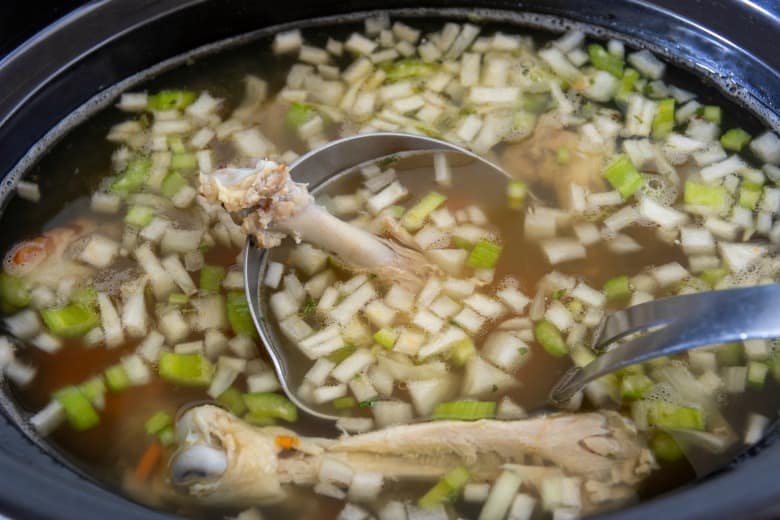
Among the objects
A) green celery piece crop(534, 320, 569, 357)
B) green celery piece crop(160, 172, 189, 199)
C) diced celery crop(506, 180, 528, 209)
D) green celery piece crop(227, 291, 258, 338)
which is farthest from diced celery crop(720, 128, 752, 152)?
green celery piece crop(160, 172, 189, 199)

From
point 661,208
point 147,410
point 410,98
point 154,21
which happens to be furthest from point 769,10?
point 147,410

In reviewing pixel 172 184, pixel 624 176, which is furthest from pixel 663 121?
pixel 172 184

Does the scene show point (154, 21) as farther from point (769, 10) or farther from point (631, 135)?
point (769, 10)

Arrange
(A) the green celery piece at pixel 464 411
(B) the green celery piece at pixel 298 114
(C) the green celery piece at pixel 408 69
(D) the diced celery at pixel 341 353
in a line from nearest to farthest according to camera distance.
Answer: (A) the green celery piece at pixel 464 411 → (D) the diced celery at pixel 341 353 → (B) the green celery piece at pixel 298 114 → (C) the green celery piece at pixel 408 69

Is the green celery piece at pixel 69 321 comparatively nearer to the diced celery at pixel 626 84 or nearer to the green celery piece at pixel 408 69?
the green celery piece at pixel 408 69

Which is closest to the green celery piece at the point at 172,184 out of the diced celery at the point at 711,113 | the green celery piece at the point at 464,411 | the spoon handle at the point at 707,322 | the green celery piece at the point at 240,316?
the green celery piece at the point at 240,316

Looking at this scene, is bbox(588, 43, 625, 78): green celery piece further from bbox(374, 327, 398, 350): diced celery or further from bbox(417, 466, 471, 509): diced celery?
bbox(417, 466, 471, 509): diced celery
